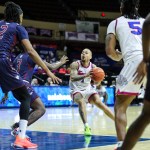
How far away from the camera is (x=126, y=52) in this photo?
4707 mm

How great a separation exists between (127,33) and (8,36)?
64.6 inches

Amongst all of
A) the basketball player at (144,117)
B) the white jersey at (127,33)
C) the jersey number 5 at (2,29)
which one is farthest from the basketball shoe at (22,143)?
the basketball player at (144,117)

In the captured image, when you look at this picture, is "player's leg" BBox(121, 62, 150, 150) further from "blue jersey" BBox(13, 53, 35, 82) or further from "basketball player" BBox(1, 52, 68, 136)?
"blue jersey" BBox(13, 53, 35, 82)

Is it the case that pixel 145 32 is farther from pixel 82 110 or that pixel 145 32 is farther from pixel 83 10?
pixel 83 10

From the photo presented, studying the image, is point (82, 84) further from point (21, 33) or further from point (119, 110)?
→ point (119, 110)

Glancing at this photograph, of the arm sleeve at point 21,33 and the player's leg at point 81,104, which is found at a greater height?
the arm sleeve at point 21,33

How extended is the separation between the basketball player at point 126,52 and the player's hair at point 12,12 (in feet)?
4.61

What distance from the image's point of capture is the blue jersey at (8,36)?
5.40 m

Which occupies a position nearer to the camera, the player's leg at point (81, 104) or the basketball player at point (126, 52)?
the basketball player at point (126, 52)

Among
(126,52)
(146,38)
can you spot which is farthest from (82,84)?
(146,38)

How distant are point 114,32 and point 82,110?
9.96 feet

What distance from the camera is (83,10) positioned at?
108 feet

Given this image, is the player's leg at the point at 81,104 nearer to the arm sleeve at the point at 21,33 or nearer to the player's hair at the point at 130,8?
the arm sleeve at the point at 21,33

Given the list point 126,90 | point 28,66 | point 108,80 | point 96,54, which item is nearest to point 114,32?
point 126,90
